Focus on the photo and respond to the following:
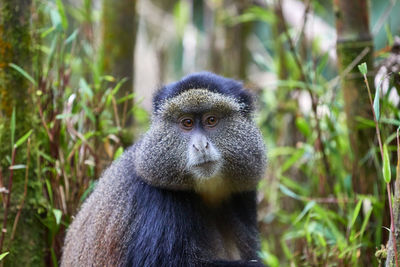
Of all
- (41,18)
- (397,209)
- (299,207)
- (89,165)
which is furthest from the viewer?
(299,207)

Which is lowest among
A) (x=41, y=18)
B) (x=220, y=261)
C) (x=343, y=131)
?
(x=220, y=261)

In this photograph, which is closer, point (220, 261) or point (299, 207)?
point (220, 261)

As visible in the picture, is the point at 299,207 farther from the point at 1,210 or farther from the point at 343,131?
the point at 1,210

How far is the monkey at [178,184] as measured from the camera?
3193 millimetres

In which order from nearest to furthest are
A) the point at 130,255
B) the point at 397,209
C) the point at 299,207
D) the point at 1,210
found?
1. the point at 397,209
2. the point at 130,255
3. the point at 1,210
4. the point at 299,207

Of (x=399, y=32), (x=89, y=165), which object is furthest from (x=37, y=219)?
(x=399, y=32)

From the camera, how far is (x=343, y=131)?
4727 millimetres

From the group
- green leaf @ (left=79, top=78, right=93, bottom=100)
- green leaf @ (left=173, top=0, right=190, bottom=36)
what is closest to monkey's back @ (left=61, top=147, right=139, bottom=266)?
green leaf @ (left=79, top=78, right=93, bottom=100)

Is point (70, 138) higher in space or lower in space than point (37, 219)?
higher

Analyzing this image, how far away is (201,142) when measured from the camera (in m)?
3.20

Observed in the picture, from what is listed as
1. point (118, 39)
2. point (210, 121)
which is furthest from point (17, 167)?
point (118, 39)

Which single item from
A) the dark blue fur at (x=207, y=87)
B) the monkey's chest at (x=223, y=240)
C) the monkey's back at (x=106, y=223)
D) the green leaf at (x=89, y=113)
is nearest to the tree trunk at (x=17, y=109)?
the monkey's back at (x=106, y=223)

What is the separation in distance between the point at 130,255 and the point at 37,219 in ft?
2.96

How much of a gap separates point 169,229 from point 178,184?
29 cm
